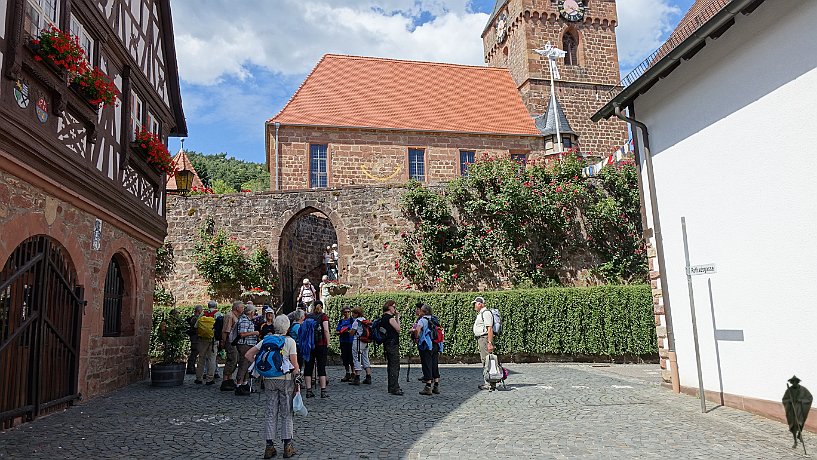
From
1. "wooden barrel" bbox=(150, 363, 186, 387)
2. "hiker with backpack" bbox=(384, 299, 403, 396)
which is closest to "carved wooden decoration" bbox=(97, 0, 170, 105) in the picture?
"wooden barrel" bbox=(150, 363, 186, 387)

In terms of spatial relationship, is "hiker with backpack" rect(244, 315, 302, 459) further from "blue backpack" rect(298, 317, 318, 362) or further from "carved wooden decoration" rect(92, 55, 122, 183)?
"carved wooden decoration" rect(92, 55, 122, 183)

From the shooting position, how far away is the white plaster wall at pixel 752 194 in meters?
6.34

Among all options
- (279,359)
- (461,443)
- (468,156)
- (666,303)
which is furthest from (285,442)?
(468,156)

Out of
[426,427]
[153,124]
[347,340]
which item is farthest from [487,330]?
[153,124]

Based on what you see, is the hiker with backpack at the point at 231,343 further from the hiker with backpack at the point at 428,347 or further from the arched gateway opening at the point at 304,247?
the arched gateway opening at the point at 304,247

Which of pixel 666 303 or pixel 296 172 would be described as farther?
pixel 296 172

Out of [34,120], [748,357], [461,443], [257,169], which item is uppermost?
[257,169]

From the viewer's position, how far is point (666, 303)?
910 centimetres

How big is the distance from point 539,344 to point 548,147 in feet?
43.4

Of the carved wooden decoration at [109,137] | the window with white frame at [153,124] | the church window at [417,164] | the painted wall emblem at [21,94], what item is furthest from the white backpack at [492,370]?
the church window at [417,164]

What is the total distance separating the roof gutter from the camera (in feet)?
22.1

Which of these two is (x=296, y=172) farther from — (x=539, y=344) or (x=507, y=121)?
(x=539, y=344)

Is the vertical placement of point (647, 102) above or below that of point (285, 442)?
above

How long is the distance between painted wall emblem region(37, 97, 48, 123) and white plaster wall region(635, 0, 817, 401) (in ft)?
27.9
